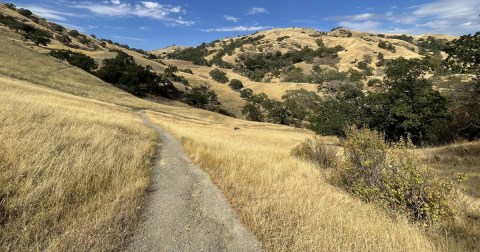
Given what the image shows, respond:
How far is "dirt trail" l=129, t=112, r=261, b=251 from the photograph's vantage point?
5650mm

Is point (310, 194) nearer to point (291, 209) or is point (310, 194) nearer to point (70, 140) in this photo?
point (291, 209)

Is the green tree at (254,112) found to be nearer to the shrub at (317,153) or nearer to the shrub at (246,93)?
the shrub at (246,93)

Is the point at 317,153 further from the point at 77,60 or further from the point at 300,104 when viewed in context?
the point at 77,60

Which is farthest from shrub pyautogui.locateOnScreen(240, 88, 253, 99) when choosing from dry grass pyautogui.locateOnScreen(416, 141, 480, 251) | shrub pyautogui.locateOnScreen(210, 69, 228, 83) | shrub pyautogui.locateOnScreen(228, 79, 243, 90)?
dry grass pyautogui.locateOnScreen(416, 141, 480, 251)

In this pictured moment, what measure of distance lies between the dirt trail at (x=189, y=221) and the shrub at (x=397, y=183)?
3.82 m

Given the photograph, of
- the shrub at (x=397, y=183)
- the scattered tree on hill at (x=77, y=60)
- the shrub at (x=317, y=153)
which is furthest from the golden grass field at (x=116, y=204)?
the scattered tree on hill at (x=77, y=60)

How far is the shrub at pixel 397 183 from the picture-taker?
7.50 m

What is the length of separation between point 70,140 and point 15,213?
16.4 ft

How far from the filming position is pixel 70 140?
32.3ft

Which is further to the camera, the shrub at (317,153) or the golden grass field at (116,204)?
the shrub at (317,153)

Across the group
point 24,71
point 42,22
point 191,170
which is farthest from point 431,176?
point 42,22

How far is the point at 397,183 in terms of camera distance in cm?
825

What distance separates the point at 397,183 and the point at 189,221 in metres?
5.36

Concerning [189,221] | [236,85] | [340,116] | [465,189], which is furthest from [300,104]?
[189,221]
